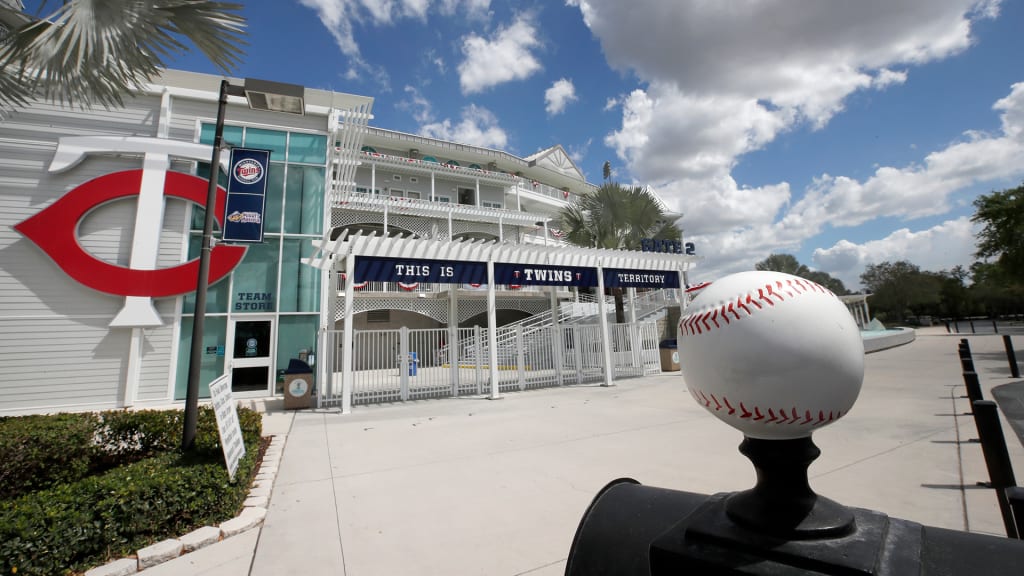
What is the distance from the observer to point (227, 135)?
1273cm

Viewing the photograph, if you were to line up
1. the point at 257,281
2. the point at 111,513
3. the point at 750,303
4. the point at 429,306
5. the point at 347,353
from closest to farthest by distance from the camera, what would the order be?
the point at 750,303 < the point at 111,513 < the point at 347,353 < the point at 257,281 < the point at 429,306

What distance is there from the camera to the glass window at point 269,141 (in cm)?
1295

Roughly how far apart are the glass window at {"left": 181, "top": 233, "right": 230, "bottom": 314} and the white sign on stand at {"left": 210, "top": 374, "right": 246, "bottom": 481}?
8.93 m

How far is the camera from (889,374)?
34.1 ft

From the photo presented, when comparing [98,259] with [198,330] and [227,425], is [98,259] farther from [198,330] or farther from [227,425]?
[227,425]

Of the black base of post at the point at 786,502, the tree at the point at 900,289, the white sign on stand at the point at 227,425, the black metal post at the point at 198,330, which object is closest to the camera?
the black base of post at the point at 786,502

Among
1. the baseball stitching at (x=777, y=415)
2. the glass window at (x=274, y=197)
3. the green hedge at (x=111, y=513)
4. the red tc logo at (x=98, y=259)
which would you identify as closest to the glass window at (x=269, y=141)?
the glass window at (x=274, y=197)

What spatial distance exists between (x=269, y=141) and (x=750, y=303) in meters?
15.3

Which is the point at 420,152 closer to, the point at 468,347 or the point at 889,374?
the point at 468,347

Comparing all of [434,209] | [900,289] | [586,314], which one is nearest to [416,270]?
[434,209]

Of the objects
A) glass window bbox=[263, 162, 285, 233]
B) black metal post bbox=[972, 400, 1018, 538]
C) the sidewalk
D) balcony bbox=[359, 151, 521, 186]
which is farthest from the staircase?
black metal post bbox=[972, 400, 1018, 538]

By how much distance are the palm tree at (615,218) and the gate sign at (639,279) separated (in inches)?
75.2

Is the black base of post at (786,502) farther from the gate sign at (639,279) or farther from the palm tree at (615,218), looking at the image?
the palm tree at (615,218)

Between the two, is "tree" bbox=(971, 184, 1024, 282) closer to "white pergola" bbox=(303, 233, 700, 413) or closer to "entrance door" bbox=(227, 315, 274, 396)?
"white pergola" bbox=(303, 233, 700, 413)
